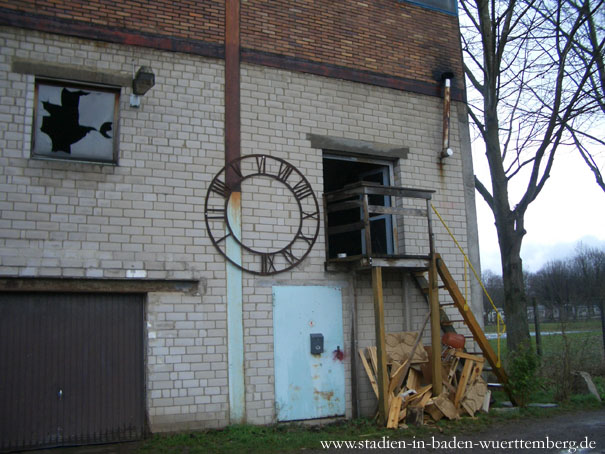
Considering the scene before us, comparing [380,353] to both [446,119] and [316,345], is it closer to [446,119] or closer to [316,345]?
[316,345]

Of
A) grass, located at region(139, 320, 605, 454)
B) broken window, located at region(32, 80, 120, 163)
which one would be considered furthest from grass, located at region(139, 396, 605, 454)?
broken window, located at region(32, 80, 120, 163)

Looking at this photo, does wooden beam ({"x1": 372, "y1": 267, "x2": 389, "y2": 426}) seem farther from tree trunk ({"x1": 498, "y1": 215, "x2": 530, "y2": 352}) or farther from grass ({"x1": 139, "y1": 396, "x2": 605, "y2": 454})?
tree trunk ({"x1": 498, "y1": 215, "x2": 530, "y2": 352})

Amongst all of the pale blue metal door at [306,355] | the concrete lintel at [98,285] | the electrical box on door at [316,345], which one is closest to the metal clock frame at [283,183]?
the pale blue metal door at [306,355]

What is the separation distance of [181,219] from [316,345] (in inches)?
111

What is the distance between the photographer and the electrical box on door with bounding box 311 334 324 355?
9023 mm

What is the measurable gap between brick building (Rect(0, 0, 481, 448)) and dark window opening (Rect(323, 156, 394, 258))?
0.17 meters

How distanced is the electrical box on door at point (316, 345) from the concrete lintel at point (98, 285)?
1.94 m

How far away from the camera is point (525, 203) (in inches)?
519

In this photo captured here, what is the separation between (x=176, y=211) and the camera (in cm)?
852

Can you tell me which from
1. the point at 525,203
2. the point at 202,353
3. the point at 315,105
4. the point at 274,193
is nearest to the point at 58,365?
the point at 202,353

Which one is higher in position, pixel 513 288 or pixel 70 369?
pixel 513 288

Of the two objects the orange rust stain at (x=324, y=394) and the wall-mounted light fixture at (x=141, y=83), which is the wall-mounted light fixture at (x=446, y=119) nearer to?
the orange rust stain at (x=324, y=394)

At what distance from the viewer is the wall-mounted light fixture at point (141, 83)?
26.1 feet

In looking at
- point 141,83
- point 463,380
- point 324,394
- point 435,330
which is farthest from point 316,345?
point 141,83
